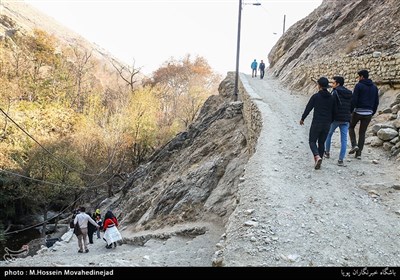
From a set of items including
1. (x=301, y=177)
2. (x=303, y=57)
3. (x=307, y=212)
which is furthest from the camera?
(x=303, y=57)

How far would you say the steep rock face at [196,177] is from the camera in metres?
9.09

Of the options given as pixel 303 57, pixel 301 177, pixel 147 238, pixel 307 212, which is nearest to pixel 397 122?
pixel 301 177

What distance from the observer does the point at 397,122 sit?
7.18 meters

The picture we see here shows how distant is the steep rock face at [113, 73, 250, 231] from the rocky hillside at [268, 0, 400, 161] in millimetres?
4025

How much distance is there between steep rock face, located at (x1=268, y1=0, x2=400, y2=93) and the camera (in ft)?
35.4

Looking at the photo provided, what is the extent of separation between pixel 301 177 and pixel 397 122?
333cm

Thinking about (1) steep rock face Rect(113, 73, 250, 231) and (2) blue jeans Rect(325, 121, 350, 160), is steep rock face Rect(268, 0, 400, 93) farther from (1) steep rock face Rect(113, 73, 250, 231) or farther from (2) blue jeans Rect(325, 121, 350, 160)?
(1) steep rock face Rect(113, 73, 250, 231)

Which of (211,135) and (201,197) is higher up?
(211,135)

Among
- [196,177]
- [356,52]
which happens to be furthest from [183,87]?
[196,177]

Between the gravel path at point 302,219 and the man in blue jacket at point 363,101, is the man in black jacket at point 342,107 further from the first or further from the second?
the gravel path at point 302,219

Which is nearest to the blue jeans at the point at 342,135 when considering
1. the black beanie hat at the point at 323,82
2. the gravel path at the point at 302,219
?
the gravel path at the point at 302,219

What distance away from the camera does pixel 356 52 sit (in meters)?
12.4
